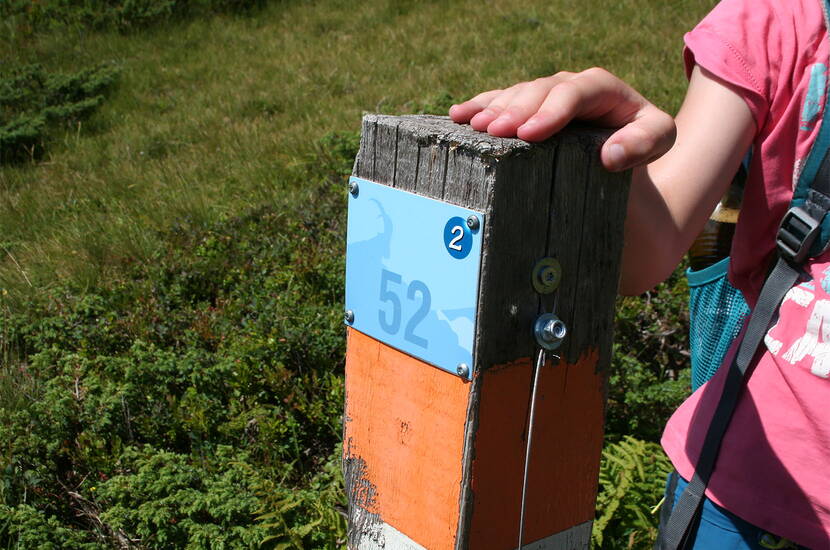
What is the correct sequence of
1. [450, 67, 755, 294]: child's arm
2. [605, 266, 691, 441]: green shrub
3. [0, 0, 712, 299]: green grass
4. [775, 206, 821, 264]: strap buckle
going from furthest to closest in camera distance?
[0, 0, 712, 299]: green grass, [605, 266, 691, 441]: green shrub, [775, 206, 821, 264]: strap buckle, [450, 67, 755, 294]: child's arm

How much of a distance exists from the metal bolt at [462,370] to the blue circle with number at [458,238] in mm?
165

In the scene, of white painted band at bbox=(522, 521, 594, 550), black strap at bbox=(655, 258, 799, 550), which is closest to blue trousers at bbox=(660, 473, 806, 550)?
black strap at bbox=(655, 258, 799, 550)

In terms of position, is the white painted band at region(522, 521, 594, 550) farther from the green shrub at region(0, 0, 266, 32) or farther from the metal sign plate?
the green shrub at region(0, 0, 266, 32)

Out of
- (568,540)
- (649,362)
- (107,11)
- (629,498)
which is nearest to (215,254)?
(649,362)

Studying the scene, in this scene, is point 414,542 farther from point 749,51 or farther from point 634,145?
point 749,51

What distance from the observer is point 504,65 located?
745cm

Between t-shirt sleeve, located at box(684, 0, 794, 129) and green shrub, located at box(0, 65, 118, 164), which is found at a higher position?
t-shirt sleeve, located at box(684, 0, 794, 129)

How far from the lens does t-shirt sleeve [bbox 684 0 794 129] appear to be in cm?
146

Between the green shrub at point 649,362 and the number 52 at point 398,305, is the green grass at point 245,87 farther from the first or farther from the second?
the number 52 at point 398,305

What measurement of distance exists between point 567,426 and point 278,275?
3355mm

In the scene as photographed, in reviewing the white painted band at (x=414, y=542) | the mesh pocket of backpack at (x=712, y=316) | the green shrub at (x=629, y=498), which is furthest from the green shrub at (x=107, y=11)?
the white painted band at (x=414, y=542)

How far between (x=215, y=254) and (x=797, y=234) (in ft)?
12.6

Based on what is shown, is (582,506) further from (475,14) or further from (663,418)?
(475,14)

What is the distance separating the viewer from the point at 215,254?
188 inches
